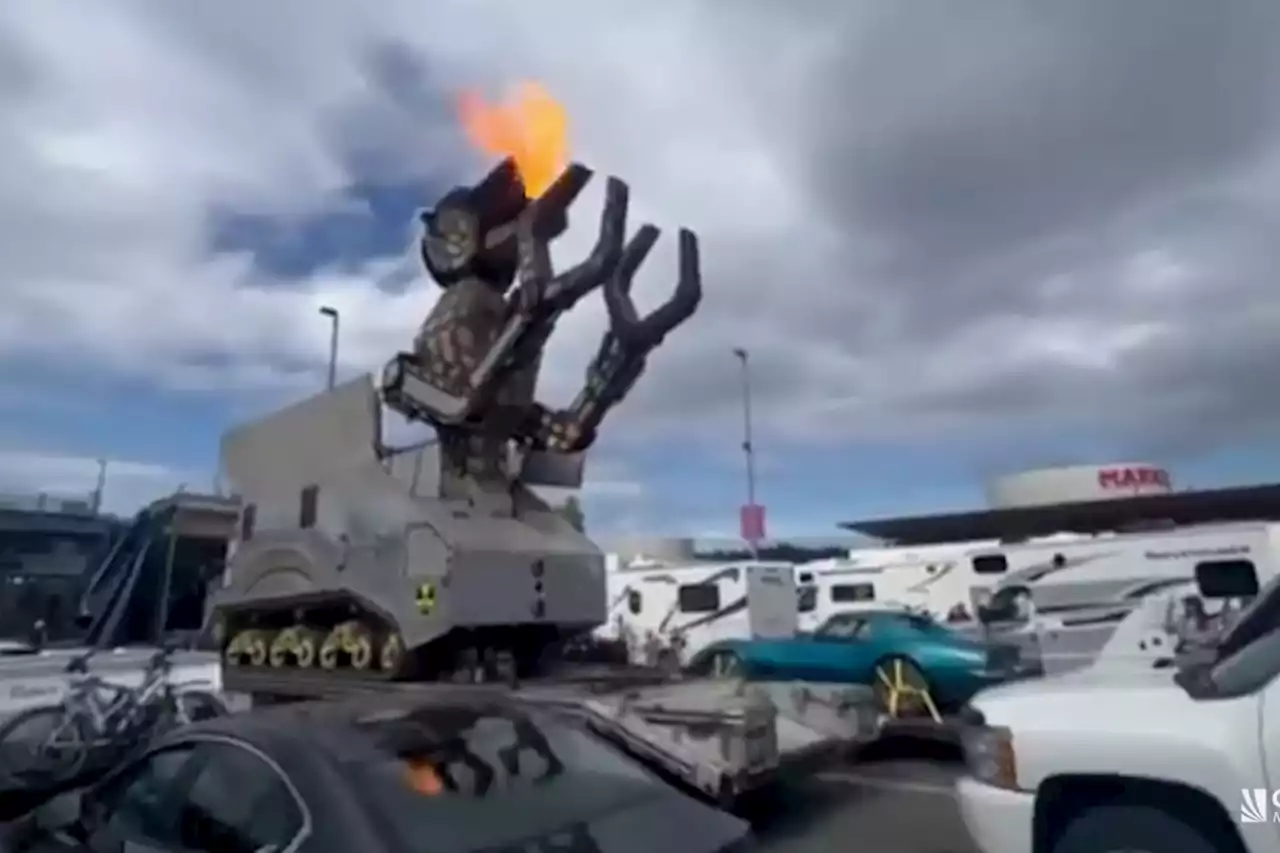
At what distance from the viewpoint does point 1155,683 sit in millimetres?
3467

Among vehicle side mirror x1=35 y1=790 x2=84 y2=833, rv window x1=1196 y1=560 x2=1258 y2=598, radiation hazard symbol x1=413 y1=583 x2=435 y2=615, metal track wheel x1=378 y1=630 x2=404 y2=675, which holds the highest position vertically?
rv window x1=1196 y1=560 x2=1258 y2=598

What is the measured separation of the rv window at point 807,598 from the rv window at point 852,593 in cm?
36

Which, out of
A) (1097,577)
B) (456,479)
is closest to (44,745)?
(456,479)

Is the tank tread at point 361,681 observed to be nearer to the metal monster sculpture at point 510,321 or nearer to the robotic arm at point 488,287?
the metal monster sculpture at point 510,321

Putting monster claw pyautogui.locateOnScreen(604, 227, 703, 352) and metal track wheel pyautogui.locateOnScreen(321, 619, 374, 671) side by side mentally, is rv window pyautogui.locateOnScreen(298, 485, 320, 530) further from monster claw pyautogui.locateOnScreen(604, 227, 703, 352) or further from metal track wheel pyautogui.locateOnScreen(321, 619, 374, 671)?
monster claw pyautogui.locateOnScreen(604, 227, 703, 352)

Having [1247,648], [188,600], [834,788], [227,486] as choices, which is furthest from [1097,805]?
[188,600]

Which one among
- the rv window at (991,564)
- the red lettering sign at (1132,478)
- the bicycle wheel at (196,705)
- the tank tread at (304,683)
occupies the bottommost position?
the bicycle wheel at (196,705)

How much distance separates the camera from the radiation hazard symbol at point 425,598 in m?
7.82

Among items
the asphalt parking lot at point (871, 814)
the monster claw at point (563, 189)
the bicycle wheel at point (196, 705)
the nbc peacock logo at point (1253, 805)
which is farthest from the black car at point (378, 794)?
the monster claw at point (563, 189)

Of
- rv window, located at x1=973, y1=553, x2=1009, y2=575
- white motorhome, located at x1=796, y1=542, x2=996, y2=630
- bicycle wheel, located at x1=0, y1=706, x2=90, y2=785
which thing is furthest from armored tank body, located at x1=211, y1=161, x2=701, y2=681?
white motorhome, located at x1=796, y1=542, x2=996, y2=630

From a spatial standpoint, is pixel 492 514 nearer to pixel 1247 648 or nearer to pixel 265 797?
pixel 265 797

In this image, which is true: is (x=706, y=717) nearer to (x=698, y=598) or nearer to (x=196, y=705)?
(x=196, y=705)

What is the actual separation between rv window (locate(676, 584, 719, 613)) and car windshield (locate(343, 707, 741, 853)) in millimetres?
12729

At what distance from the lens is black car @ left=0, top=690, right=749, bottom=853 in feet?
9.11
